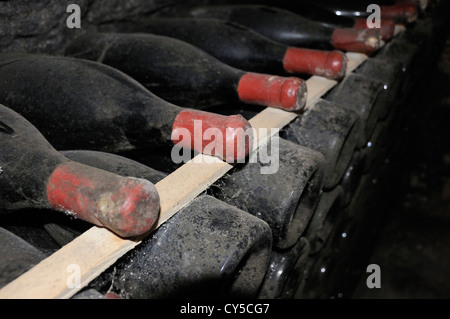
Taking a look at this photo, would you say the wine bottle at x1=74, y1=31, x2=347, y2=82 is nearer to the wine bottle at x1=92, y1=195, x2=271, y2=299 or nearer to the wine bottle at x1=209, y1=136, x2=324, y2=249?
the wine bottle at x1=209, y1=136, x2=324, y2=249

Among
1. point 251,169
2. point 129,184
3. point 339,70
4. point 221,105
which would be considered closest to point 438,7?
point 339,70

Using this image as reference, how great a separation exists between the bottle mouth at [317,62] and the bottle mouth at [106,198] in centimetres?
55

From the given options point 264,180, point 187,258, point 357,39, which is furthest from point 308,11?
point 187,258

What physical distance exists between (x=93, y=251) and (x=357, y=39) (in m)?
0.82

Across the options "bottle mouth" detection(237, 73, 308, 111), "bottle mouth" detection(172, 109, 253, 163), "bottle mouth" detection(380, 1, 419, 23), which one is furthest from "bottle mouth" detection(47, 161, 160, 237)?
"bottle mouth" detection(380, 1, 419, 23)

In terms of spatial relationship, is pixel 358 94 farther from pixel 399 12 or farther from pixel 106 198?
pixel 106 198

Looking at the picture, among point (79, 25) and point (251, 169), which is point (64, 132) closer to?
point (251, 169)

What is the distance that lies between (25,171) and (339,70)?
0.62m

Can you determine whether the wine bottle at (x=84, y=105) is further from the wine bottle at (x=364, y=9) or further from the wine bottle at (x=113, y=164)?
the wine bottle at (x=364, y=9)

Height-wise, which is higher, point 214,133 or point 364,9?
point 364,9

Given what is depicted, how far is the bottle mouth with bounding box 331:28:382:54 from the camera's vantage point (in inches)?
38.4

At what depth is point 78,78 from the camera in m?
0.68

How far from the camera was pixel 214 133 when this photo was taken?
52 centimetres

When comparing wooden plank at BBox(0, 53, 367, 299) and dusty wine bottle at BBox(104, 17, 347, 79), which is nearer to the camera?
wooden plank at BBox(0, 53, 367, 299)
